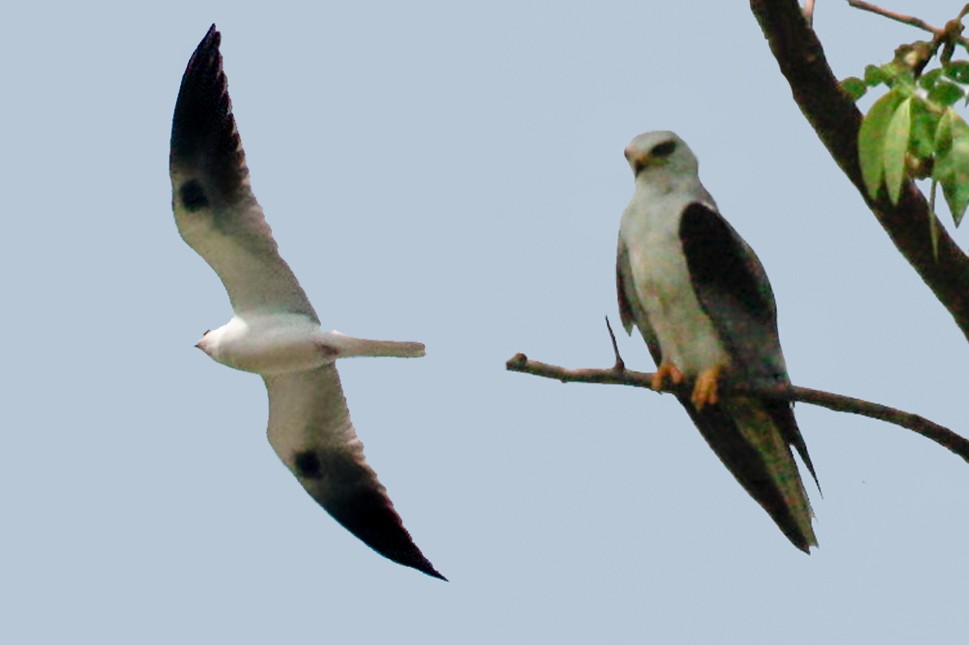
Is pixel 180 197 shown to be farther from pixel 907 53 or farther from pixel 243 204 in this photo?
pixel 907 53

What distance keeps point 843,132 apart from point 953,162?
95cm

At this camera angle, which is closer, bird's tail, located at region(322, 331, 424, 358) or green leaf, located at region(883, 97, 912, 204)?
green leaf, located at region(883, 97, 912, 204)

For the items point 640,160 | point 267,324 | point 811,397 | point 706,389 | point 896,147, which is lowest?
point 811,397

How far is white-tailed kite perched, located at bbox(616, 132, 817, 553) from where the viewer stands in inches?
241

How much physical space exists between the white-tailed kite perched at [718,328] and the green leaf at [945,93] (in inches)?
71.7

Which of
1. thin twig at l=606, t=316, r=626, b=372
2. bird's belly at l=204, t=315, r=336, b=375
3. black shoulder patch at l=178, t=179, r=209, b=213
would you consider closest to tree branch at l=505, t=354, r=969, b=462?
thin twig at l=606, t=316, r=626, b=372

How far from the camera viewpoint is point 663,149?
6.41 meters

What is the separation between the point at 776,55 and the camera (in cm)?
510

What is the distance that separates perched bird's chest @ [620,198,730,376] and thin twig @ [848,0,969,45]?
130cm

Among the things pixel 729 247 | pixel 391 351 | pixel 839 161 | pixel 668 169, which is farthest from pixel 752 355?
pixel 391 351

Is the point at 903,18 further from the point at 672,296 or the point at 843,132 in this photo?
the point at 672,296

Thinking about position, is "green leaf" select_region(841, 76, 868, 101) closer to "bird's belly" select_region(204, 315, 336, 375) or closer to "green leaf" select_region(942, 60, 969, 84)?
"green leaf" select_region(942, 60, 969, 84)

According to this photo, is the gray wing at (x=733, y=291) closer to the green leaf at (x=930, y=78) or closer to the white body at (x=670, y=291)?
the white body at (x=670, y=291)

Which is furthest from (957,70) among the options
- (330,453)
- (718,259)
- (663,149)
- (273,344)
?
(330,453)
